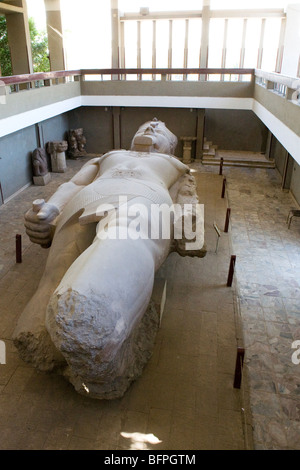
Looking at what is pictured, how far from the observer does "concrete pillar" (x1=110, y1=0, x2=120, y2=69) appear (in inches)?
545

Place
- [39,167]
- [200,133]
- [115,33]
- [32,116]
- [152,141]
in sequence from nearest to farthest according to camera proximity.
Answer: [152,141] → [32,116] → [39,167] → [200,133] → [115,33]

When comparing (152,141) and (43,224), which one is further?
(152,141)

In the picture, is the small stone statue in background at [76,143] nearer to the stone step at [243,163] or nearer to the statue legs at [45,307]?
the stone step at [243,163]

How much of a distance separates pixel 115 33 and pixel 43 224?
12.3 m

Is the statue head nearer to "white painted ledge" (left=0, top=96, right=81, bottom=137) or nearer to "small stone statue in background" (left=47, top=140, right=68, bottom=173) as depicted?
"white painted ledge" (left=0, top=96, right=81, bottom=137)

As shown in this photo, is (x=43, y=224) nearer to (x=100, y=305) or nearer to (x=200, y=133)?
(x=100, y=305)

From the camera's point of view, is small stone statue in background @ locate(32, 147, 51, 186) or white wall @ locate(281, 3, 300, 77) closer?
small stone statue in background @ locate(32, 147, 51, 186)

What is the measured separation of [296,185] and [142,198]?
A: 610 centimetres

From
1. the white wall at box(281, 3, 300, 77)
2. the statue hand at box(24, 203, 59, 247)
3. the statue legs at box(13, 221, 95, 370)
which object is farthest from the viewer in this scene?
the white wall at box(281, 3, 300, 77)

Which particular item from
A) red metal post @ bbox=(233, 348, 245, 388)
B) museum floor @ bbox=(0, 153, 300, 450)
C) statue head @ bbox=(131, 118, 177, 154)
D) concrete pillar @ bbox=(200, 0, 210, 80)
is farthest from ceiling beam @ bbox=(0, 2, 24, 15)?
red metal post @ bbox=(233, 348, 245, 388)

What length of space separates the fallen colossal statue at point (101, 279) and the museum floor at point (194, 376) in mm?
278

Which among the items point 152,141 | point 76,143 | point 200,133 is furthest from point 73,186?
point 200,133

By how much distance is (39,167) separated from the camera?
9773 mm

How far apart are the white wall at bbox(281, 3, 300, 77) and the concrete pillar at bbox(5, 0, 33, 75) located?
8.23m
